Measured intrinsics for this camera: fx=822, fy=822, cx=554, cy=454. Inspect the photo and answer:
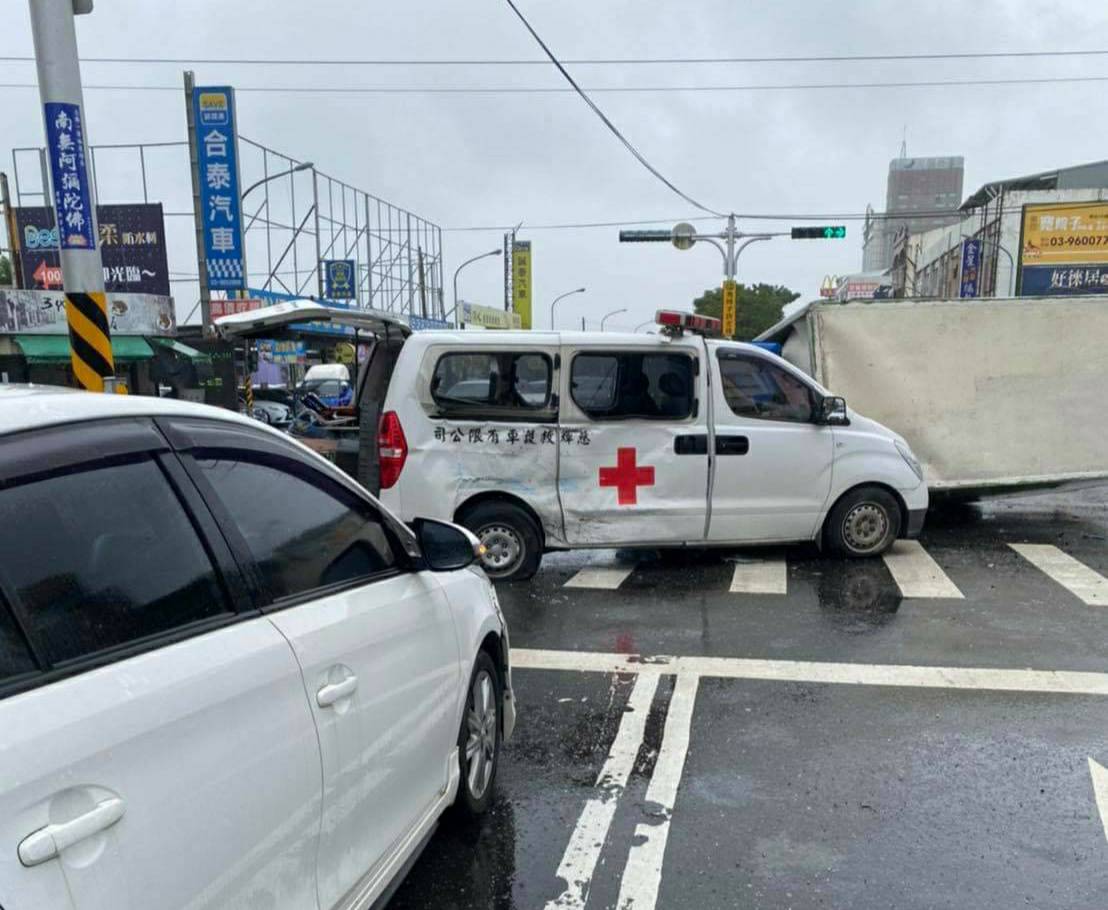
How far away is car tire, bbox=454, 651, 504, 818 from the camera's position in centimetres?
312

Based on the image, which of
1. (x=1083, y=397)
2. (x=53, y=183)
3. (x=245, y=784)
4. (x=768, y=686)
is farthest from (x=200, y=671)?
(x=1083, y=397)

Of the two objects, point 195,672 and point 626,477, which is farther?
point 626,477

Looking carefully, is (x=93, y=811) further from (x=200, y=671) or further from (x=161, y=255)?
(x=161, y=255)

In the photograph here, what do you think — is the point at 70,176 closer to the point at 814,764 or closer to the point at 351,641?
the point at 351,641

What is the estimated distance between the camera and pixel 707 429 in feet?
22.6

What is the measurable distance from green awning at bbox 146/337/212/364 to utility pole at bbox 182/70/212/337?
3.98 m

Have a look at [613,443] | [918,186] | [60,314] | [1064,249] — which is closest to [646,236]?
[60,314]

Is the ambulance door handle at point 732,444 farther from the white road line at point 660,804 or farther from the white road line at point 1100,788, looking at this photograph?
the white road line at point 1100,788

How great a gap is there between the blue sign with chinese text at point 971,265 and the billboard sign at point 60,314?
4079 centimetres

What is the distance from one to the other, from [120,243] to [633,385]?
37.7 m

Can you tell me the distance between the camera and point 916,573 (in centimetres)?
700

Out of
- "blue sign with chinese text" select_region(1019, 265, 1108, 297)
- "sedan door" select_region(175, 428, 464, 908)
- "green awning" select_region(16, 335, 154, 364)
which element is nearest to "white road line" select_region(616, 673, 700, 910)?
"sedan door" select_region(175, 428, 464, 908)

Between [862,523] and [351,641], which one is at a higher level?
[351,641]

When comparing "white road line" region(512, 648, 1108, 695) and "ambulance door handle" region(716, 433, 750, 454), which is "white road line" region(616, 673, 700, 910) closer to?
"white road line" region(512, 648, 1108, 695)
